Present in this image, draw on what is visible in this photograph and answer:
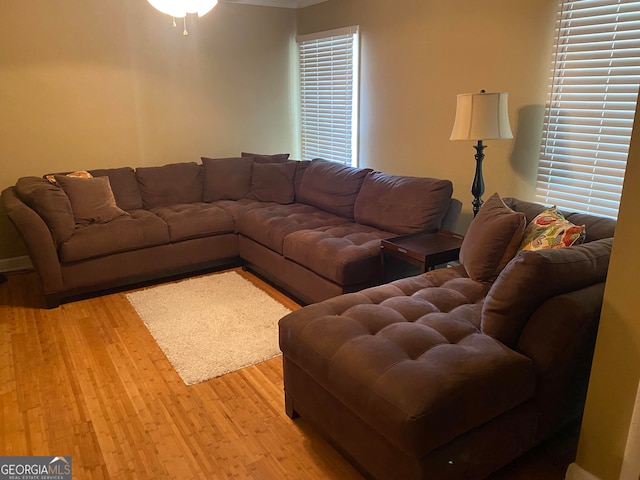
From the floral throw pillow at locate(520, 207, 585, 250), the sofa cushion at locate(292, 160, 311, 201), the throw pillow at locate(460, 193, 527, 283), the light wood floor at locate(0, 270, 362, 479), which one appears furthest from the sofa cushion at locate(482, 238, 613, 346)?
the sofa cushion at locate(292, 160, 311, 201)

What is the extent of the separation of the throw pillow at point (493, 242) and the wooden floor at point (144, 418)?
830 mm

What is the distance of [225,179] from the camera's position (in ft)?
15.5

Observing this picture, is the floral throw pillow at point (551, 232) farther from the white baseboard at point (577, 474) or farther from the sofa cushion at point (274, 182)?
the sofa cushion at point (274, 182)

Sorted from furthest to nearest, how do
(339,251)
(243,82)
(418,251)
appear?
(243,82)
(339,251)
(418,251)

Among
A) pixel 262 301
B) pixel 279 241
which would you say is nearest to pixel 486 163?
pixel 279 241

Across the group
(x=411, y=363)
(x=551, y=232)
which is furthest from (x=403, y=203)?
(x=411, y=363)

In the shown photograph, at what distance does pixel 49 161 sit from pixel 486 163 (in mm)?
3785

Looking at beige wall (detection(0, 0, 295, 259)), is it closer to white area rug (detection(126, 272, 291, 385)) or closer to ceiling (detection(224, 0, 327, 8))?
ceiling (detection(224, 0, 327, 8))

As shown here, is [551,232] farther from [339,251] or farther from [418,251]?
[339,251]

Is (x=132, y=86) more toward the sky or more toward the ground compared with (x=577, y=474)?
more toward the sky

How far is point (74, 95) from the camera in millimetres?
4328

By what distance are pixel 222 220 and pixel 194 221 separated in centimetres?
25

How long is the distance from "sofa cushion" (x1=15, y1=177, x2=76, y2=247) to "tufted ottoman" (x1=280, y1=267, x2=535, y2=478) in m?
2.18

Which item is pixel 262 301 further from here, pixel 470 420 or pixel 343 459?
pixel 470 420
